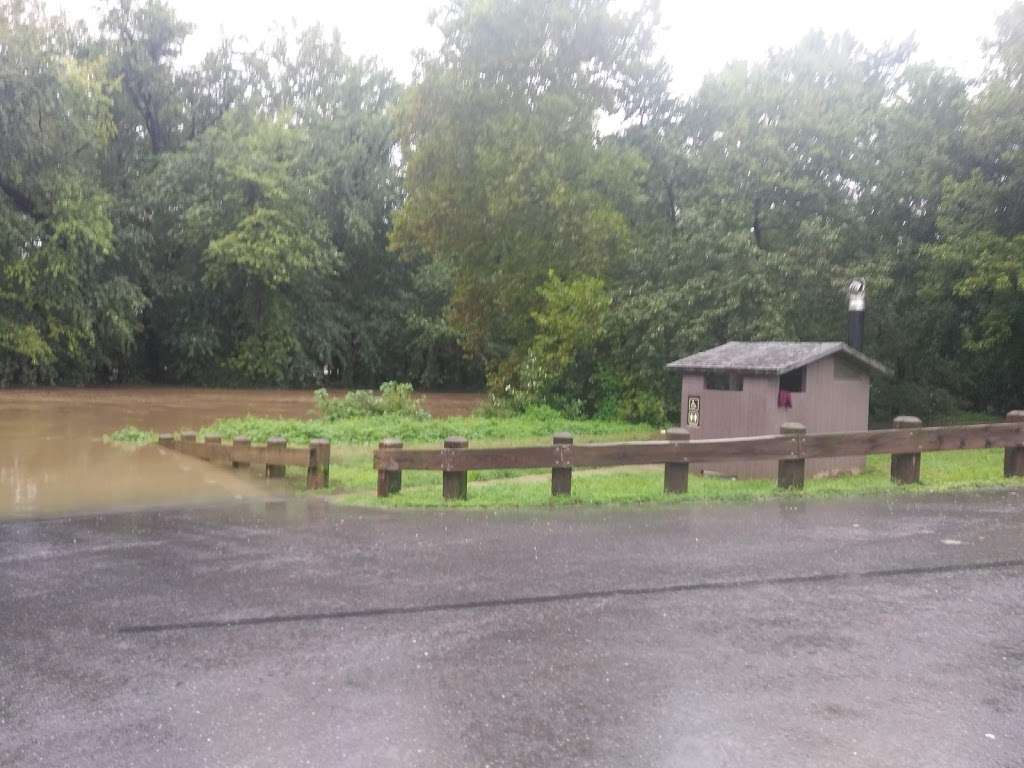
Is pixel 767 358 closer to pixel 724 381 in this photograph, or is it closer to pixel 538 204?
pixel 724 381

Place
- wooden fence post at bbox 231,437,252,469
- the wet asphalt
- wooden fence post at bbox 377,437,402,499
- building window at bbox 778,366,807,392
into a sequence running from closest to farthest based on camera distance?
1. the wet asphalt
2. wooden fence post at bbox 377,437,402,499
3. building window at bbox 778,366,807,392
4. wooden fence post at bbox 231,437,252,469

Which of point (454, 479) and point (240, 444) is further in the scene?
point (240, 444)

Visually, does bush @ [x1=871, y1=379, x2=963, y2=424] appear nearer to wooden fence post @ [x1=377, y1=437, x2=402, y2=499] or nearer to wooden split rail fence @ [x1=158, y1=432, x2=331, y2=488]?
wooden split rail fence @ [x1=158, y1=432, x2=331, y2=488]

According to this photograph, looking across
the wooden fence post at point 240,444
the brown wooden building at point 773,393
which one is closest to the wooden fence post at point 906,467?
the brown wooden building at point 773,393

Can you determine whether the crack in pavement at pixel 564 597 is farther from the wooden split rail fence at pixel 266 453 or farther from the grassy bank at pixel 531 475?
the wooden split rail fence at pixel 266 453

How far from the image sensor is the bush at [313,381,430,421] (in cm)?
2514

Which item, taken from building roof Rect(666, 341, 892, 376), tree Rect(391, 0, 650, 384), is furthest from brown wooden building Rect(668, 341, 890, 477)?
tree Rect(391, 0, 650, 384)

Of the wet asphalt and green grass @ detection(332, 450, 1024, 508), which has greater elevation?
green grass @ detection(332, 450, 1024, 508)

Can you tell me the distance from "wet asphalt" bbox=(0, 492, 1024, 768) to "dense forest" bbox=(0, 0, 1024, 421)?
16.5 metres

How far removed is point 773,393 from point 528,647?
338 inches

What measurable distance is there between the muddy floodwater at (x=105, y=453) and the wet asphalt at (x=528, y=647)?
5.11 metres

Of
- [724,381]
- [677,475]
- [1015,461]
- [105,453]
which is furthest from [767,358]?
[105,453]

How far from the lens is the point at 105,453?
19.5 m

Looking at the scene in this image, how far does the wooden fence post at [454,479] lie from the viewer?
10727mm
